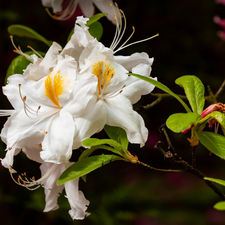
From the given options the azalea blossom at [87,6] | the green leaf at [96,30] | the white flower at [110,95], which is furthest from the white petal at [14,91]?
the azalea blossom at [87,6]

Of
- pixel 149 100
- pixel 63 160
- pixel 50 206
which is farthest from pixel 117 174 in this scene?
pixel 63 160

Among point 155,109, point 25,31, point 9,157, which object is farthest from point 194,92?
point 155,109

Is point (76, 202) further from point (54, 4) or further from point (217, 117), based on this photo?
point (54, 4)

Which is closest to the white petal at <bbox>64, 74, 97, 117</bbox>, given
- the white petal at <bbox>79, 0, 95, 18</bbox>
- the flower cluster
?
the flower cluster

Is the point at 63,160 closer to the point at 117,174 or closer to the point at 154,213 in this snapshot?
the point at 154,213

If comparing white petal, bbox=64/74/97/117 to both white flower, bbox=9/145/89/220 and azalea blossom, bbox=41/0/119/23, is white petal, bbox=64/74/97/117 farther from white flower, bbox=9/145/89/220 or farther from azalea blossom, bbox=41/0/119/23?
azalea blossom, bbox=41/0/119/23

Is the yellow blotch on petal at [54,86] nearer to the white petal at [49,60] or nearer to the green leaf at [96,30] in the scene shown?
the white petal at [49,60]
